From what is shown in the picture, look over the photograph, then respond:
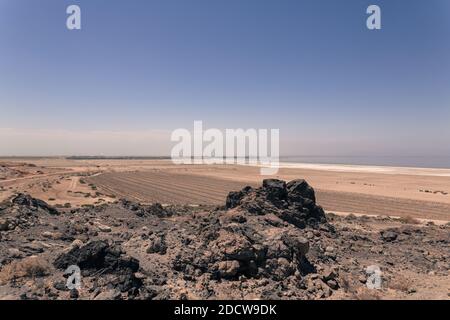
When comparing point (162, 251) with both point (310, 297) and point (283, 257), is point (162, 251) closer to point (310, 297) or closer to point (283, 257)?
point (283, 257)

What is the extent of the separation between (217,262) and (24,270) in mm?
5747

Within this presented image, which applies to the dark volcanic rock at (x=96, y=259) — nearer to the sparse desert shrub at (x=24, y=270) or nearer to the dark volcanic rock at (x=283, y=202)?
the sparse desert shrub at (x=24, y=270)

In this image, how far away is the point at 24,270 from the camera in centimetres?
1006

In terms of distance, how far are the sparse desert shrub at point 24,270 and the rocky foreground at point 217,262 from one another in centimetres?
3

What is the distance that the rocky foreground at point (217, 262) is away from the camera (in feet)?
32.6

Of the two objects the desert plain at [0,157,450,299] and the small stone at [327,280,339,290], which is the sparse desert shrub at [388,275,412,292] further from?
the small stone at [327,280,339,290]

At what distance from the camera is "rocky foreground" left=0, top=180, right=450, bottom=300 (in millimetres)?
9922

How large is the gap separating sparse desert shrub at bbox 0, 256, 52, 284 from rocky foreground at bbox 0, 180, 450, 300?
27mm

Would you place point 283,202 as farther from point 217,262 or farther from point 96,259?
point 96,259

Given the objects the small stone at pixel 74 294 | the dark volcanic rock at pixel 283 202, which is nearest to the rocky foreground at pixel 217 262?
the small stone at pixel 74 294
